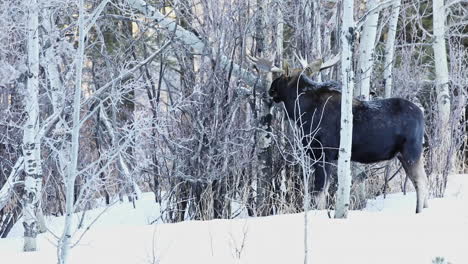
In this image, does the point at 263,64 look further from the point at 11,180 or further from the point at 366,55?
the point at 11,180

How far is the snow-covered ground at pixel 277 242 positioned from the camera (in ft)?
21.0

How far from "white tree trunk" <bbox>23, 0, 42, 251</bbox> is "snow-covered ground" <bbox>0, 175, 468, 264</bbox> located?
0.31 meters

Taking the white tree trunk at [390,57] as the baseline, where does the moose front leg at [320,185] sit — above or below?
below

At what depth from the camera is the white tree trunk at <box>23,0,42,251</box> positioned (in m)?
6.66

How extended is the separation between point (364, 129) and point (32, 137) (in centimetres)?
414

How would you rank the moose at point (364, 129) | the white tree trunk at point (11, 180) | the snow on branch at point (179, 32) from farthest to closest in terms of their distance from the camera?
the snow on branch at point (179, 32) → the moose at point (364, 129) → the white tree trunk at point (11, 180)

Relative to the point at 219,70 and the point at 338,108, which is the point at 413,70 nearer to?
the point at 338,108

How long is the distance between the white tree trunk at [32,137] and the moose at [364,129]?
131 inches

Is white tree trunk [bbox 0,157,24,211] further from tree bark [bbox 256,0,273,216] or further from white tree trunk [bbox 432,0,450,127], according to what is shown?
white tree trunk [bbox 432,0,450,127]

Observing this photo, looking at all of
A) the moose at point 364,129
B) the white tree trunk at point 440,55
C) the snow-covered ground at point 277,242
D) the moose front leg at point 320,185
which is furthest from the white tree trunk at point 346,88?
the white tree trunk at point 440,55

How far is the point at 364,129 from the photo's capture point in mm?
9062

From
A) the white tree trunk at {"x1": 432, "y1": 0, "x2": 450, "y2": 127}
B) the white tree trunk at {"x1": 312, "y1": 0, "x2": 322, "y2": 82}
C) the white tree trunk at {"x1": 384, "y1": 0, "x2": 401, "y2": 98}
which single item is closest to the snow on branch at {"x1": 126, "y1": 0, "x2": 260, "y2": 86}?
the white tree trunk at {"x1": 312, "y1": 0, "x2": 322, "y2": 82}

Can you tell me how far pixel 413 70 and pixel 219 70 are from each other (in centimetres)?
540

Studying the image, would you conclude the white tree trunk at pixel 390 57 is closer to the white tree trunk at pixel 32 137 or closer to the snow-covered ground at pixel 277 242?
the snow-covered ground at pixel 277 242
